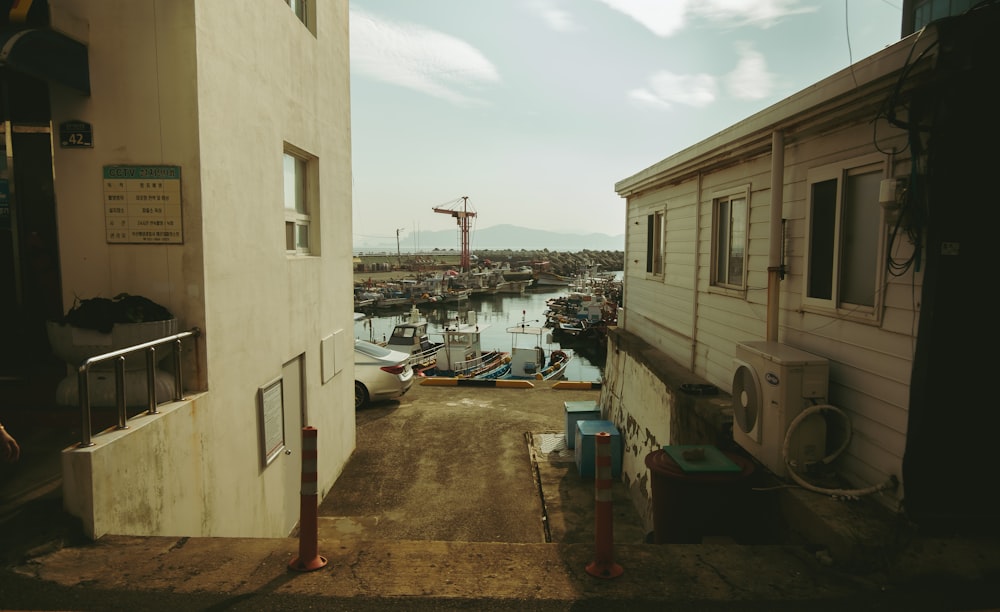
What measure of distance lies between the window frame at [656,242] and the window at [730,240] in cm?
224

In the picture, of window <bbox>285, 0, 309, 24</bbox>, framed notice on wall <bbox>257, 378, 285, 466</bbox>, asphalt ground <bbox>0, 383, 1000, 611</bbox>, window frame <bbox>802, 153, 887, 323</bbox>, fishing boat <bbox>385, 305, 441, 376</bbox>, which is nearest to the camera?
asphalt ground <bbox>0, 383, 1000, 611</bbox>

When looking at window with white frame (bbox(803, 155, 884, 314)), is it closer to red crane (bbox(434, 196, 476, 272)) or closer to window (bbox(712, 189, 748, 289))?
window (bbox(712, 189, 748, 289))

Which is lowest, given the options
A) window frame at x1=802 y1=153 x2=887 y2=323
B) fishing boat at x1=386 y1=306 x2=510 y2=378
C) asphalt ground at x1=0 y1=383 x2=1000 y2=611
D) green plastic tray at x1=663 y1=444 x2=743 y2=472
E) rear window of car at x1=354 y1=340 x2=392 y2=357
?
fishing boat at x1=386 y1=306 x2=510 y2=378

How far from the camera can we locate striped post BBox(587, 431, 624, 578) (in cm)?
364

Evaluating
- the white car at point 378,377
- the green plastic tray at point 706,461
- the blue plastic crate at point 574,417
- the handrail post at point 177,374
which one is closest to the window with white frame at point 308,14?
the handrail post at point 177,374

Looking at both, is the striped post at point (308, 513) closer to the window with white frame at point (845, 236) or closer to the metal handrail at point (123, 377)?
the metal handrail at point (123, 377)

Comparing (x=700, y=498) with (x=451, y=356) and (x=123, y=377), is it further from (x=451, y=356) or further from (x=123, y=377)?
(x=451, y=356)

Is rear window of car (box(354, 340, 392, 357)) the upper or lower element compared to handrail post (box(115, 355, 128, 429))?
lower

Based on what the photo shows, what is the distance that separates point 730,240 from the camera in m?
7.75

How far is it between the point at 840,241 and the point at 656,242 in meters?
6.05

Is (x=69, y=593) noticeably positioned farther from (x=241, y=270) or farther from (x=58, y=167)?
(x=58, y=167)

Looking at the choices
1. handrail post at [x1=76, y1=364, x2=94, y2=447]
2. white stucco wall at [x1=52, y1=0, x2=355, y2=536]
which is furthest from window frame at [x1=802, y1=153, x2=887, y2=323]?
handrail post at [x1=76, y1=364, x2=94, y2=447]

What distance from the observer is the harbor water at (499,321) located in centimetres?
4531

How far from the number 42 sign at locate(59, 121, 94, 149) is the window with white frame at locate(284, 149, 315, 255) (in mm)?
2685
